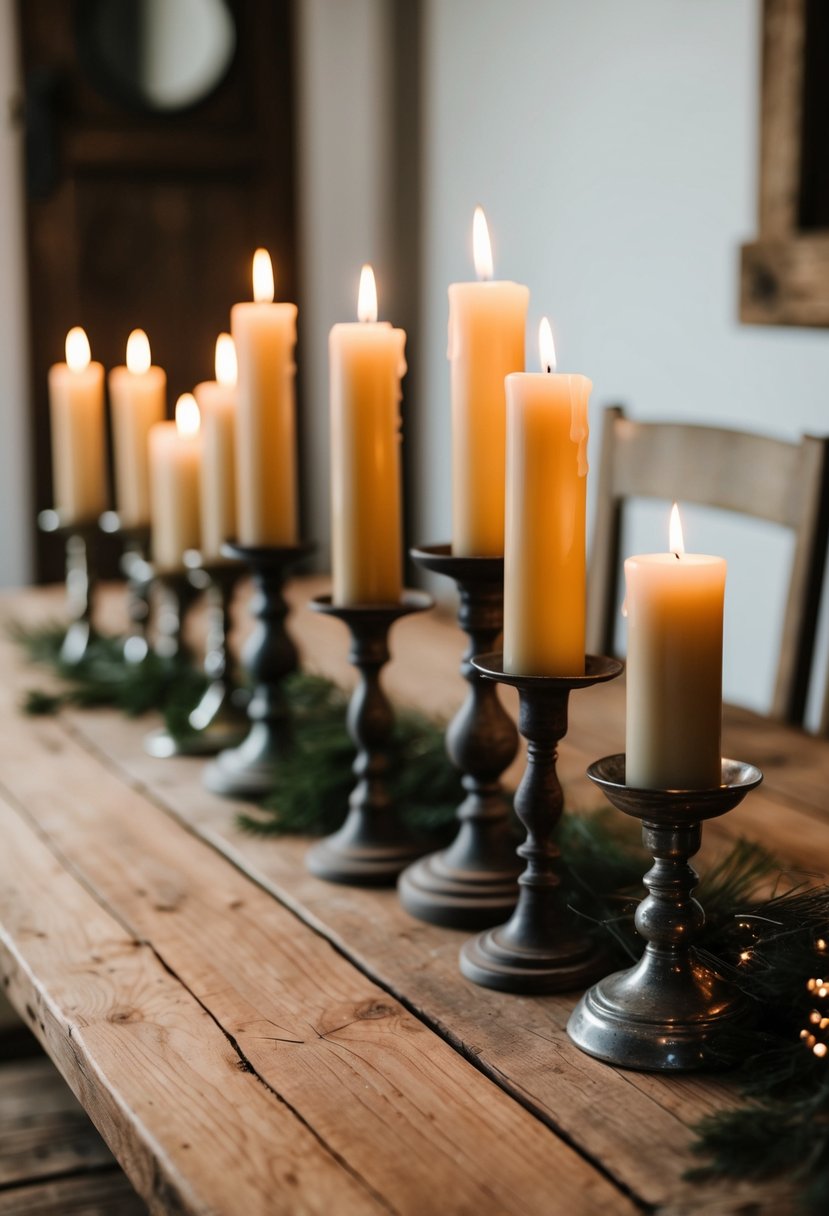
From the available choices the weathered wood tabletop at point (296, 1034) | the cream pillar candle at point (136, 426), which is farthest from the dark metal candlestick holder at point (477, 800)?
the cream pillar candle at point (136, 426)

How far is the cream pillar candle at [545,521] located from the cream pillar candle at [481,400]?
0.10 m

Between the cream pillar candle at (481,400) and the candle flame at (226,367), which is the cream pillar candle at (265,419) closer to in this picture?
the candle flame at (226,367)

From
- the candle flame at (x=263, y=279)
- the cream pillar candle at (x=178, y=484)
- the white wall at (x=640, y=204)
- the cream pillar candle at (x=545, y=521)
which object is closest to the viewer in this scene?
the cream pillar candle at (x=545, y=521)

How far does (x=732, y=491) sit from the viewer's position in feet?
5.00

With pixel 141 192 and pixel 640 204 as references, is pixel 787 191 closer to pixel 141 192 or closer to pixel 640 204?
pixel 640 204

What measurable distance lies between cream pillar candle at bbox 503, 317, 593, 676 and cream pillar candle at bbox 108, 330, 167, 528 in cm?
84

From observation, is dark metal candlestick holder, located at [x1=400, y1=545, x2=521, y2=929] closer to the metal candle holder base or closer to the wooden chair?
the metal candle holder base

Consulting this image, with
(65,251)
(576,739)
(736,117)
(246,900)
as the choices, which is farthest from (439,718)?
(65,251)

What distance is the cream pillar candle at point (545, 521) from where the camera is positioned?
0.74 metres

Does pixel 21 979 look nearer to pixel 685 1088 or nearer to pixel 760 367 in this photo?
pixel 685 1088

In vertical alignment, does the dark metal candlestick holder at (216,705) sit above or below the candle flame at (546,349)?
below

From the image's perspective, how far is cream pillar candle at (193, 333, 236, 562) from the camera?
1.27 m

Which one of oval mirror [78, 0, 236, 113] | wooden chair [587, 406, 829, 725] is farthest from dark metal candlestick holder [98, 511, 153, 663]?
oval mirror [78, 0, 236, 113]

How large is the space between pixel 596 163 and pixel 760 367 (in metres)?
0.67
